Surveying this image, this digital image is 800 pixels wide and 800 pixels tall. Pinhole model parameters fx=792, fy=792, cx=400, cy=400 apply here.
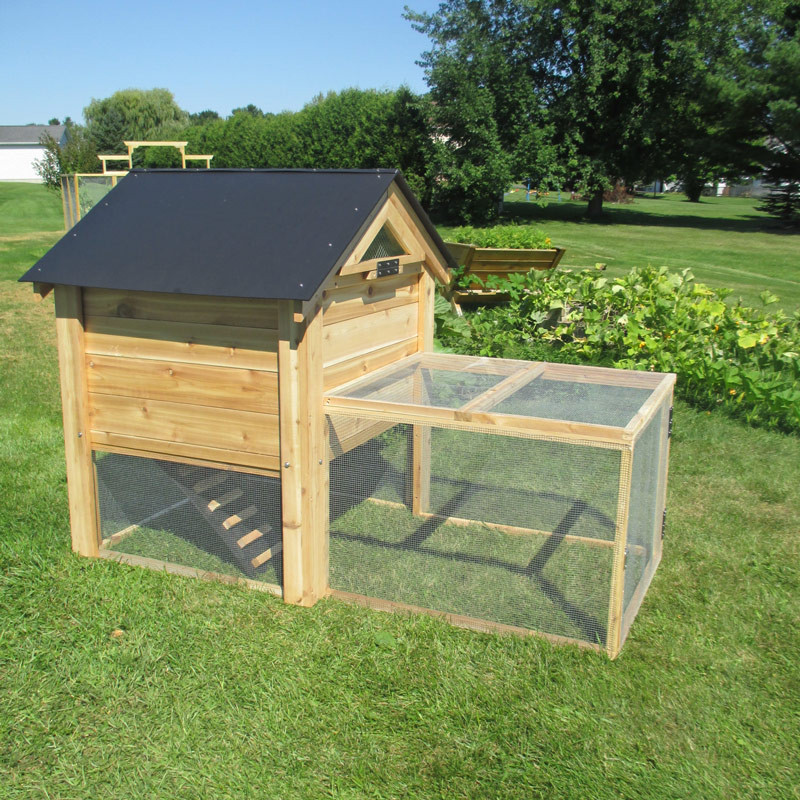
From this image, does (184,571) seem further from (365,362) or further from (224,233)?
(224,233)

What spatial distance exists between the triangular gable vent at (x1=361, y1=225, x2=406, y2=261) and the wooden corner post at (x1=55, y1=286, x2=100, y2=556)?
1499 millimetres

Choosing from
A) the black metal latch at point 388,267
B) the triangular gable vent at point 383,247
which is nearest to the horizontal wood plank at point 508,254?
the triangular gable vent at point 383,247

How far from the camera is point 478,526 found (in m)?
4.89

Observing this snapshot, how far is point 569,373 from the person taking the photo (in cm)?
445

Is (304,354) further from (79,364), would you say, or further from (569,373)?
(569,373)

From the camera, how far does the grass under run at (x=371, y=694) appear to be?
275cm

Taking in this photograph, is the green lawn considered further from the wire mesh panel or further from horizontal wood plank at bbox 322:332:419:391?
horizontal wood plank at bbox 322:332:419:391

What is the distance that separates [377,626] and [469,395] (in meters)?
1.21

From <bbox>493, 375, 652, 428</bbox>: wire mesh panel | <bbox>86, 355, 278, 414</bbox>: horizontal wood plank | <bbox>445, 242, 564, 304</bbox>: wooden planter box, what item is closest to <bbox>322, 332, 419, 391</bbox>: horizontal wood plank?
<bbox>86, 355, 278, 414</bbox>: horizontal wood plank

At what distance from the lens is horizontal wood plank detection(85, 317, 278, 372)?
12.0 ft

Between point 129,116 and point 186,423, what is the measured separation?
2920 inches

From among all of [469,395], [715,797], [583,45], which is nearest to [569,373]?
[469,395]

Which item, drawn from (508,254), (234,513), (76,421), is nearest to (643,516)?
(234,513)

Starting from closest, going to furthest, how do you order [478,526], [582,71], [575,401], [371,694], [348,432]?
[371,694] → [575,401] → [348,432] → [478,526] → [582,71]
